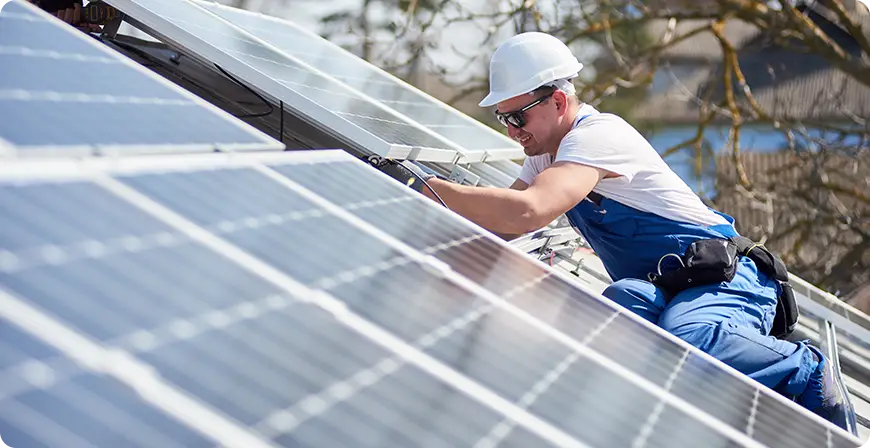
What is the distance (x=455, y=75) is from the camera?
1183 centimetres

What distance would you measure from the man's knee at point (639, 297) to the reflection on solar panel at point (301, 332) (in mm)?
743

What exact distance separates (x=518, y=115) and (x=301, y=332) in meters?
2.59

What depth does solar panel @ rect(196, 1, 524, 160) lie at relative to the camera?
6.53 metres

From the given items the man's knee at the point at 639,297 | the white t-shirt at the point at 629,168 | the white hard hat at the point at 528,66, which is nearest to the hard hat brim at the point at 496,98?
the white hard hat at the point at 528,66

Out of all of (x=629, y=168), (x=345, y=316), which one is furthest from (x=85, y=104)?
(x=629, y=168)

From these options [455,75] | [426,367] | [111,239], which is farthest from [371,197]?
[455,75]

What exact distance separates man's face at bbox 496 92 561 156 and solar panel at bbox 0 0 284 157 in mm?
1452

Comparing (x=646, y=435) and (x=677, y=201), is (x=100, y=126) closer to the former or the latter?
(x=646, y=435)

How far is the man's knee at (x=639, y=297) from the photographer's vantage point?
4.20 metres

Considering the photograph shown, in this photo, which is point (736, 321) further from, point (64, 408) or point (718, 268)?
point (64, 408)

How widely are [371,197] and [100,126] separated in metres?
0.94

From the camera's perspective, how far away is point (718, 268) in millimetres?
4184

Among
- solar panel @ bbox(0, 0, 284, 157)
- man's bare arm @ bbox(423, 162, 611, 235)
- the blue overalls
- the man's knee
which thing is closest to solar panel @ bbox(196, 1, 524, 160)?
the blue overalls

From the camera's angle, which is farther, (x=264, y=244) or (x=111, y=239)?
(x=264, y=244)
